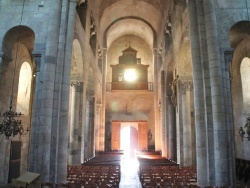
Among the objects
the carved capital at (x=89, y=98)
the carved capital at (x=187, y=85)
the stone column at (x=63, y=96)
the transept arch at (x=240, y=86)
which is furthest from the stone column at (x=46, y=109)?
the carved capital at (x=89, y=98)

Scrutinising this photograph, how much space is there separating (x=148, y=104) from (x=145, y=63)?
602 cm

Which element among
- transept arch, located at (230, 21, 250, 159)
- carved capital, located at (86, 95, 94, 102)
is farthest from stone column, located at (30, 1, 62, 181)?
carved capital, located at (86, 95, 94, 102)

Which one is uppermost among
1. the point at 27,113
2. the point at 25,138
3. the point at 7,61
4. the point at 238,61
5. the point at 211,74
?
the point at 238,61

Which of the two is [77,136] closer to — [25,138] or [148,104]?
[25,138]

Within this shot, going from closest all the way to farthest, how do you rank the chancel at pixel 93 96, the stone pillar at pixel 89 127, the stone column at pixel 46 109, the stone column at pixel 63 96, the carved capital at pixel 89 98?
the stone column at pixel 46 109, the chancel at pixel 93 96, the stone column at pixel 63 96, the stone pillar at pixel 89 127, the carved capital at pixel 89 98

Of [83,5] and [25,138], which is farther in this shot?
[83,5]

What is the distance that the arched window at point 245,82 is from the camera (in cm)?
1529

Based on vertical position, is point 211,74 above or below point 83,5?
below

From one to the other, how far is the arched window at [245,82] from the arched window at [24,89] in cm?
1321

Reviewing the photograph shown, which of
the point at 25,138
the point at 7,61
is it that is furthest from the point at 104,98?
the point at 7,61

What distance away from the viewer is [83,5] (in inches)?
653

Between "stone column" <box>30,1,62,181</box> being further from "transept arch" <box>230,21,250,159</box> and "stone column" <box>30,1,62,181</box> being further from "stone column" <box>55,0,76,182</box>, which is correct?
"transept arch" <box>230,21,250,159</box>

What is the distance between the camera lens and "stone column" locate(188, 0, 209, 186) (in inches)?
382

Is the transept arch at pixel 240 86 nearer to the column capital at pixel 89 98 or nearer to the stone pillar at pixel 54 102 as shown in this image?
the stone pillar at pixel 54 102
